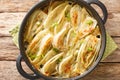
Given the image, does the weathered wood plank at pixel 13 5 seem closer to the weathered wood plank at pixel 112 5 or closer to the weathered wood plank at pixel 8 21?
the weathered wood plank at pixel 8 21

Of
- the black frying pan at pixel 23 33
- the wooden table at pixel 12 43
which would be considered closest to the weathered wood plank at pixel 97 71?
the wooden table at pixel 12 43

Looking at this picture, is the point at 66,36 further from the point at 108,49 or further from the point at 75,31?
the point at 108,49

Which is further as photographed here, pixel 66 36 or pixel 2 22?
pixel 2 22

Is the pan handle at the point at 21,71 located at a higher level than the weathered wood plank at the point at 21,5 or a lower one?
lower

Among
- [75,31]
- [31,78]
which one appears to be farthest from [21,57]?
[75,31]

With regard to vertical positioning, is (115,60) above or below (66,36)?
below

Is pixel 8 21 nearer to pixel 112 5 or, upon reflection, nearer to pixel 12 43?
pixel 12 43

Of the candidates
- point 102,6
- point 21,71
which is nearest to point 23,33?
point 21,71
